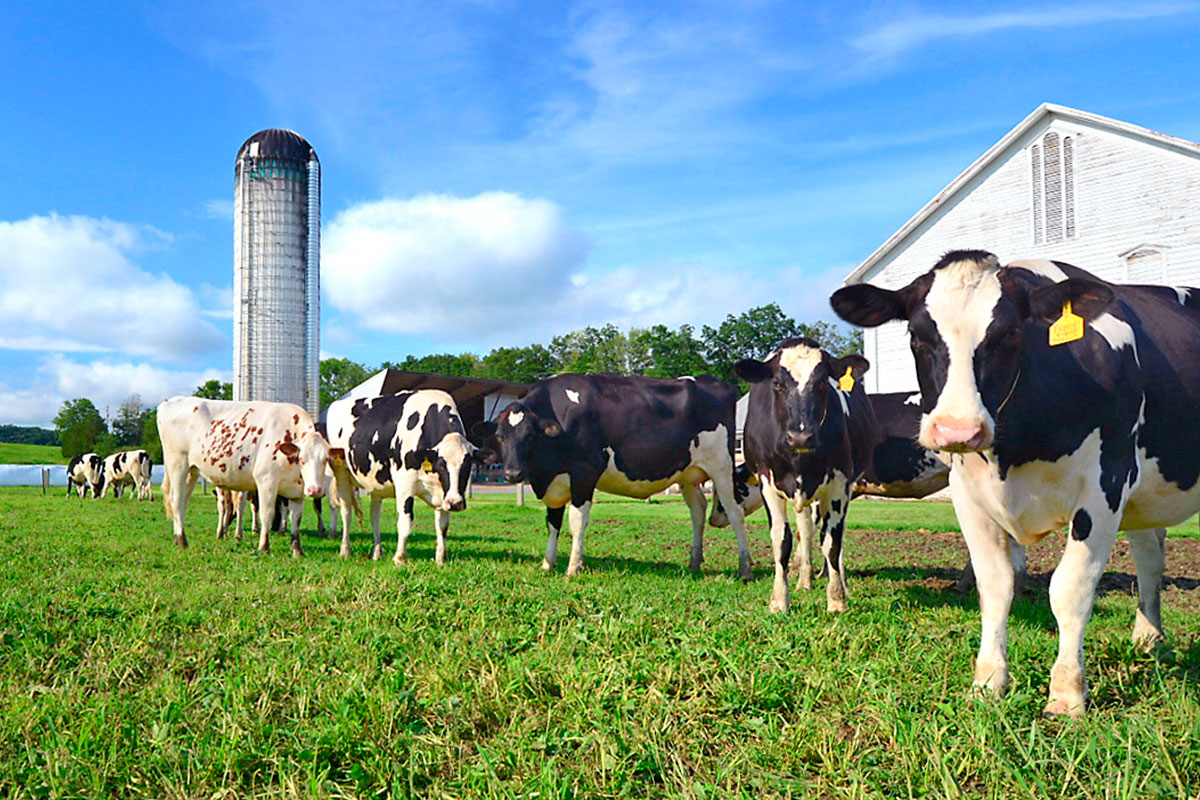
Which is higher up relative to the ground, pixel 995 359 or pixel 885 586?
pixel 995 359

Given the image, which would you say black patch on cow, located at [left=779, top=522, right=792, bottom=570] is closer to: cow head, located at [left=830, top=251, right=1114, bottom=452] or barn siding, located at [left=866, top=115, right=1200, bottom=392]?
cow head, located at [left=830, top=251, right=1114, bottom=452]

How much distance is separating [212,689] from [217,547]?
8.55 meters

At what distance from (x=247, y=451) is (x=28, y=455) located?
315 ft

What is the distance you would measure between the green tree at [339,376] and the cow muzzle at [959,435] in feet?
301

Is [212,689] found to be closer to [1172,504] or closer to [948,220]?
[1172,504]

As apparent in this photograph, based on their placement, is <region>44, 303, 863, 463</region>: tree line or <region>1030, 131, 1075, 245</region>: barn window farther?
<region>44, 303, 863, 463</region>: tree line

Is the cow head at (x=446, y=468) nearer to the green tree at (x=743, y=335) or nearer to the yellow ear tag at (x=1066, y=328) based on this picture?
the yellow ear tag at (x=1066, y=328)

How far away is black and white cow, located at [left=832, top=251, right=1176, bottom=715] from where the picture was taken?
4.00 metres

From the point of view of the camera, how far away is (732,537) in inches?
627

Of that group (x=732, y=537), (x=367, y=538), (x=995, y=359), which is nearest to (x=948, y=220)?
(x=732, y=537)

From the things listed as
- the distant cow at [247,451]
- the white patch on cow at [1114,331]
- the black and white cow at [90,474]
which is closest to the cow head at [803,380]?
the white patch on cow at [1114,331]

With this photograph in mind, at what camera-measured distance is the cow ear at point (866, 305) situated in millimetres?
4641

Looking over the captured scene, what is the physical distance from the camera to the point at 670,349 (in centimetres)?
7450

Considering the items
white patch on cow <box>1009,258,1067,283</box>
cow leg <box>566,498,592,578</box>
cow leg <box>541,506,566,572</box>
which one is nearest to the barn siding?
cow leg <box>541,506,566,572</box>
